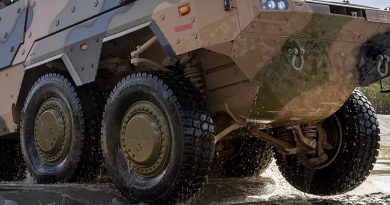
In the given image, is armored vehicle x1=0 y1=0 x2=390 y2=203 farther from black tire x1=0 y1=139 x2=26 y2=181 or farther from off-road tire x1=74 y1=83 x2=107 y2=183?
black tire x1=0 y1=139 x2=26 y2=181

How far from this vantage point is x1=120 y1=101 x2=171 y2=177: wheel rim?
12.1ft

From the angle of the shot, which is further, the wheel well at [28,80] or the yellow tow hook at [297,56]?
the wheel well at [28,80]

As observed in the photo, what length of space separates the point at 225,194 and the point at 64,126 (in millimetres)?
1373

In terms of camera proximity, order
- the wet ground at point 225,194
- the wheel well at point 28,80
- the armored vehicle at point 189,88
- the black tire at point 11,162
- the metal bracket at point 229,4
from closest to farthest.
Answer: the metal bracket at point 229,4 → the armored vehicle at point 189,88 → the wet ground at point 225,194 → the wheel well at point 28,80 → the black tire at point 11,162

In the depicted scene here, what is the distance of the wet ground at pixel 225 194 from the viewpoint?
12.4 feet

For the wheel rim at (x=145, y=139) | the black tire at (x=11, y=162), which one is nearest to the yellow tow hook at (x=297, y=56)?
the wheel rim at (x=145, y=139)

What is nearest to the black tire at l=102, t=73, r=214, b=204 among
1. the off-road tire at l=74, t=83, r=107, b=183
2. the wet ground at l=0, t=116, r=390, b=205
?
the wet ground at l=0, t=116, r=390, b=205

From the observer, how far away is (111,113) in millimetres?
4035

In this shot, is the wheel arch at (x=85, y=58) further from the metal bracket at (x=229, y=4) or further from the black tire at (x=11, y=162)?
the black tire at (x=11, y=162)

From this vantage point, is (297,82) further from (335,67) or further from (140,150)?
(140,150)

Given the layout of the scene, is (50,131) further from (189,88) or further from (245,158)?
(245,158)

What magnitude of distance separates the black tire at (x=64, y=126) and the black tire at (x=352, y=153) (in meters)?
1.89

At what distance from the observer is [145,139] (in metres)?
3.76

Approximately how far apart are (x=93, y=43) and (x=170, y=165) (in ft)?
4.36
